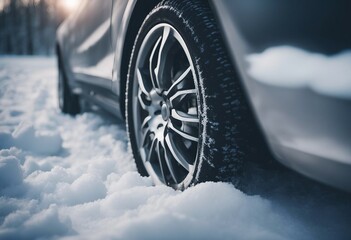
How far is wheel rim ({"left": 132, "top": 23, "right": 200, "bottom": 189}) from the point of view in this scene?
1.21 m

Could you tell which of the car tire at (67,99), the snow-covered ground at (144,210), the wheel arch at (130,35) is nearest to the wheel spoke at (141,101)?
the wheel arch at (130,35)

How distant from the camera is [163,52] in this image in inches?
51.2

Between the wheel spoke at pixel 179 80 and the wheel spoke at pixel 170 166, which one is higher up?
the wheel spoke at pixel 179 80

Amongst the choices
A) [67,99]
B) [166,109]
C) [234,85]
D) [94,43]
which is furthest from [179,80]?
[67,99]

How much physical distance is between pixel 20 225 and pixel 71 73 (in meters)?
2.50

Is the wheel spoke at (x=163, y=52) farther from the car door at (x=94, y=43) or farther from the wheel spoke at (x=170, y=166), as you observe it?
the car door at (x=94, y=43)

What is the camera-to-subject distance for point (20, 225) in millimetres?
979

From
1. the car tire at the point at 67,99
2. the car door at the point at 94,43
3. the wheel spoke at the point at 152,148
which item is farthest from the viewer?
the car tire at the point at 67,99

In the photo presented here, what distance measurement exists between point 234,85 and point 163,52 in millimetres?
460

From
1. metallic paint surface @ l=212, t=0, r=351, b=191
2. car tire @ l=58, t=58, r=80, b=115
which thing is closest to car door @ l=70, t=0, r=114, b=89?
car tire @ l=58, t=58, r=80, b=115

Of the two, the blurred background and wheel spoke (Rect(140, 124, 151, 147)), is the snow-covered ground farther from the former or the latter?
the blurred background

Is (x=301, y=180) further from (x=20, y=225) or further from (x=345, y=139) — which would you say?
(x=20, y=225)

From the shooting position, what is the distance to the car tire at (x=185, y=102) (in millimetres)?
962

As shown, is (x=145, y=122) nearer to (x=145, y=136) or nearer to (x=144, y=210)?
(x=145, y=136)
